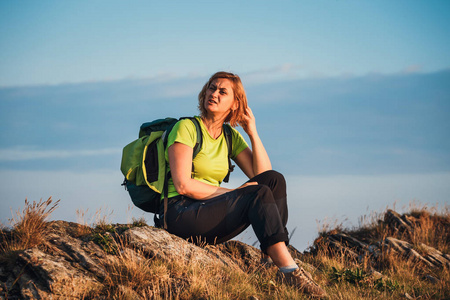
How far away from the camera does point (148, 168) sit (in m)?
6.05

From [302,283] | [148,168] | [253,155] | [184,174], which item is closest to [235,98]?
[253,155]

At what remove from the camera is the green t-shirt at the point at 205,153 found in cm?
588

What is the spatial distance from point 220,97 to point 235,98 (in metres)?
0.30

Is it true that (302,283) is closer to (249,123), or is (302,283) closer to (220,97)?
(249,123)

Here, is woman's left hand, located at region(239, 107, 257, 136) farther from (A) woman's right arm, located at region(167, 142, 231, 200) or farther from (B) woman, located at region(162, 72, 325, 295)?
(A) woman's right arm, located at region(167, 142, 231, 200)

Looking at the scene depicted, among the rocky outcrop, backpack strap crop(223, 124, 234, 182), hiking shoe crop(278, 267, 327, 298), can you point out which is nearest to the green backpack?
the rocky outcrop

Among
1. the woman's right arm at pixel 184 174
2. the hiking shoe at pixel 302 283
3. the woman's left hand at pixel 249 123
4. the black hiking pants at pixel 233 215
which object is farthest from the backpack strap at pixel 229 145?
the hiking shoe at pixel 302 283

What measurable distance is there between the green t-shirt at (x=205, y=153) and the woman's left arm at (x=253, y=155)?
45cm

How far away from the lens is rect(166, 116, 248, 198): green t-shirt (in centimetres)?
588

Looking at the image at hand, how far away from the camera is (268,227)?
540cm

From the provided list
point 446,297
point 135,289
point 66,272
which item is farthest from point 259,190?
point 446,297

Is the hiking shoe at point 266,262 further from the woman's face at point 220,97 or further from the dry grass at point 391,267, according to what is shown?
the woman's face at point 220,97

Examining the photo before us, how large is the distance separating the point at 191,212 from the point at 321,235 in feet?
19.8

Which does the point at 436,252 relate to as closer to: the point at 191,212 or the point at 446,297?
the point at 446,297
